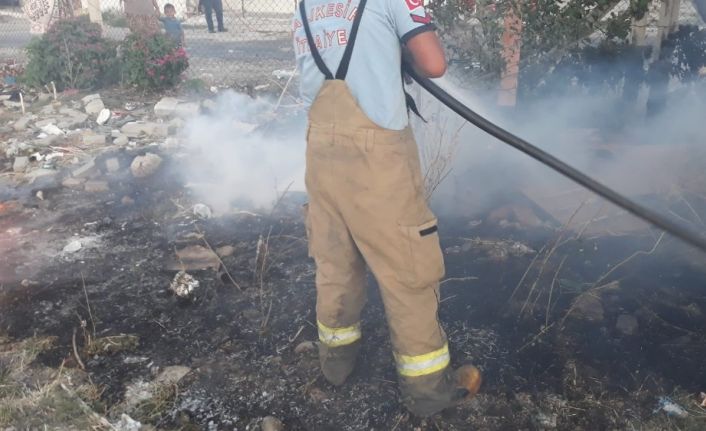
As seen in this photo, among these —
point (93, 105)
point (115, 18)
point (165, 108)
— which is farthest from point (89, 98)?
point (115, 18)

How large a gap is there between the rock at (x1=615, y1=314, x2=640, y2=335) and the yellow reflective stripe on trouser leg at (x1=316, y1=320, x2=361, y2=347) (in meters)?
1.54

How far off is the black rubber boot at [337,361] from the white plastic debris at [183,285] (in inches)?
50.8

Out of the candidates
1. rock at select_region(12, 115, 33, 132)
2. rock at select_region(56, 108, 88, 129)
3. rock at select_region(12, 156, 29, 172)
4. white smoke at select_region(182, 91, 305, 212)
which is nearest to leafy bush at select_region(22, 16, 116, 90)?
rock at select_region(56, 108, 88, 129)

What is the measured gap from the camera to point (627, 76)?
6.14m

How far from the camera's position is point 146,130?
7535 millimetres

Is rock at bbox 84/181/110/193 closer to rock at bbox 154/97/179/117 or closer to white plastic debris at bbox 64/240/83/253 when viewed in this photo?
white plastic debris at bbox 64/240/83/253

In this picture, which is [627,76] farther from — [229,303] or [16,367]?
[16,367]

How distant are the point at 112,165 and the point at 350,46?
4797mm

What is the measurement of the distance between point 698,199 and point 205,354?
3771mm

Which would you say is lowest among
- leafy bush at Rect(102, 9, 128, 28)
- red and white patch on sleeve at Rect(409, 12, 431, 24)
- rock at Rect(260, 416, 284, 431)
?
rock at Rect(260, 416, 284, 431)

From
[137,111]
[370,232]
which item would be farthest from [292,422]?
[137,111]

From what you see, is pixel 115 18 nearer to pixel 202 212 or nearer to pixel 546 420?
pixel 202 212

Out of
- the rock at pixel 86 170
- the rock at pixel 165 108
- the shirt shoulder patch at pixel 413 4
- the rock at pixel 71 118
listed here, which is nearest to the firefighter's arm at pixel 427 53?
the shirt shoulder patch at pixel 413 4

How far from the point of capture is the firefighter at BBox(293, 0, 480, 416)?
238cm
